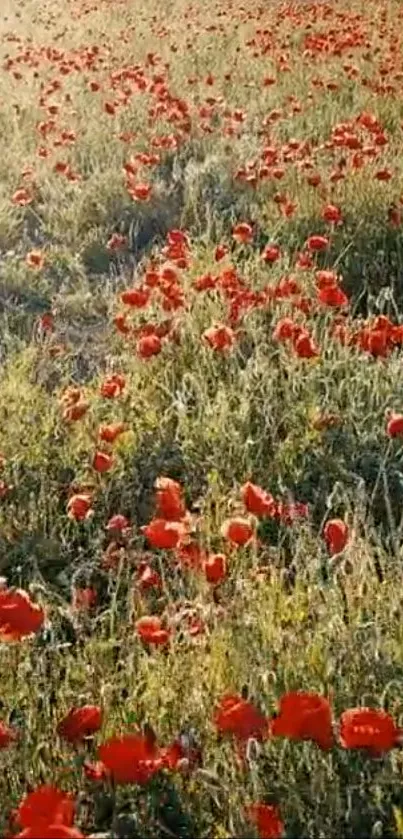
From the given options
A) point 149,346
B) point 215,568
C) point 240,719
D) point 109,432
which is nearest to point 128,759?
point 240,719

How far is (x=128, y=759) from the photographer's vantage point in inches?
71.6

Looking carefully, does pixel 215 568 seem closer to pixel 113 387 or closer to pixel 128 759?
pixel 128 759

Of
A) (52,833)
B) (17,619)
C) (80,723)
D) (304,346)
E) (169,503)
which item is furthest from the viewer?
(304,346)

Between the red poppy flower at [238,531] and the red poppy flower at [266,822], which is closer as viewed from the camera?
the red poppy flower at [266,822]

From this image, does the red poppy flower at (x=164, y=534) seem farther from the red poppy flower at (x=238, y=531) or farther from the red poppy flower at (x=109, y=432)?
the red poppy flower at (x=109, y=432)

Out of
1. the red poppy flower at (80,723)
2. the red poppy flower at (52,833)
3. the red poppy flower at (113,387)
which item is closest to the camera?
the red poppy flower at (52,833)

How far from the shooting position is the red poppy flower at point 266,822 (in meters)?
1.73

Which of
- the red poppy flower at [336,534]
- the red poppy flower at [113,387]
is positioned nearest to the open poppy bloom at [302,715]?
the red poppy flower at [336,534]

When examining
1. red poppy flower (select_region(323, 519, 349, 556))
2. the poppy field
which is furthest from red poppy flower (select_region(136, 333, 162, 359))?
red poppy flower (select_region(323, 519, 349, 556))

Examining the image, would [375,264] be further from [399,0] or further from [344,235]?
[399,0]

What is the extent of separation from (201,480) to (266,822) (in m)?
1.65

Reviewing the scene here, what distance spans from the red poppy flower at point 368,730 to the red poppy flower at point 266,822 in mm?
149

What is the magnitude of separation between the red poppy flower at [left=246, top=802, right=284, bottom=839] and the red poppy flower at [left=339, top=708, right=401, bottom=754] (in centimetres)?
15

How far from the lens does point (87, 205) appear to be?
596cm
